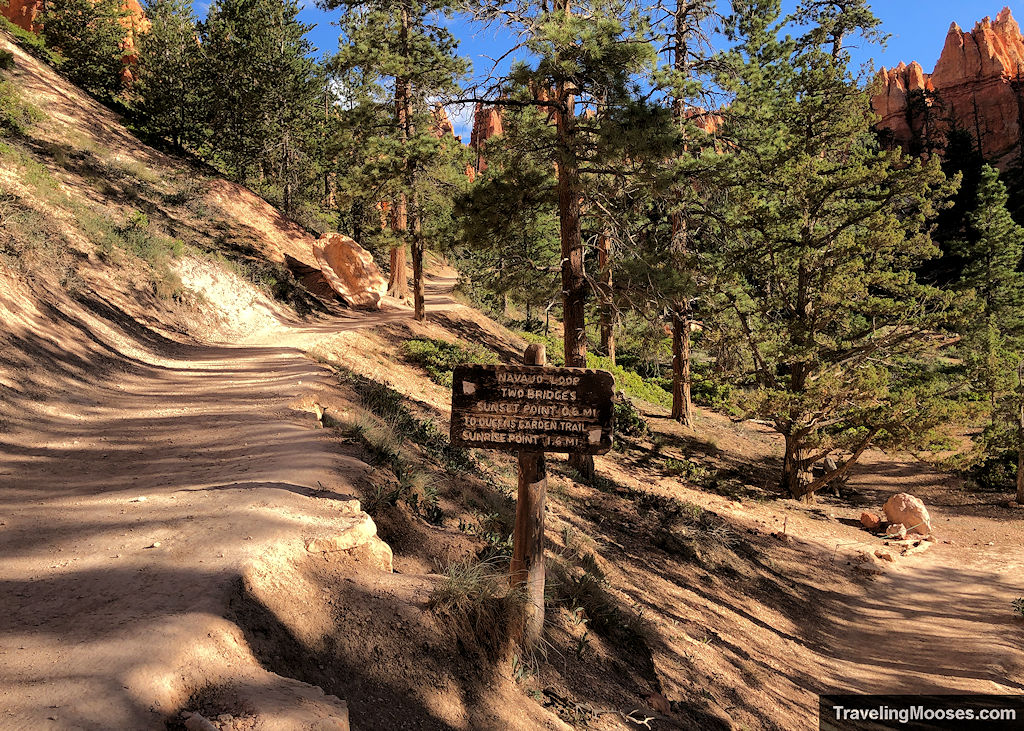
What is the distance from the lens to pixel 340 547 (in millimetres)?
5055

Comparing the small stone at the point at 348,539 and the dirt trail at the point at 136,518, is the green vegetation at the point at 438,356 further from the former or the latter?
the small stone at the point at 348,539

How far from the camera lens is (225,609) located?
3.92m

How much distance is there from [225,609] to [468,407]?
2.18m

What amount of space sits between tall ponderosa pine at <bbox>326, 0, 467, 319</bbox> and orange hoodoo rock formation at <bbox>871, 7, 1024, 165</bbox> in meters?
82.1

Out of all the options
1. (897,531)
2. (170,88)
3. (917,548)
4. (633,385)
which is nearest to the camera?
(917,548)

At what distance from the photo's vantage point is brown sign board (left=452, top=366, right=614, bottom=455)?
4848 millimetres

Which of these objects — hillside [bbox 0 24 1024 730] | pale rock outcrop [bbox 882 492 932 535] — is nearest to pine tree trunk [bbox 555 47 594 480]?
hillside [bbox 0 24 1024 730]

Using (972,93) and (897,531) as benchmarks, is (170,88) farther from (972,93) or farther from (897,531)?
(972,93)

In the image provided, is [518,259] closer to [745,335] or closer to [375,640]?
[745,335]

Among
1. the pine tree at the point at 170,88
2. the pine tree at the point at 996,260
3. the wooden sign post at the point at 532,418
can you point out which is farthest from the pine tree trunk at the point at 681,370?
the pine tree at the point at 170,88

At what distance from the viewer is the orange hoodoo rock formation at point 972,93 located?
277ft

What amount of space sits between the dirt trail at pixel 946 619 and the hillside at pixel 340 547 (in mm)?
65

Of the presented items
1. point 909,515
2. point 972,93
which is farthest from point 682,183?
point 972,93

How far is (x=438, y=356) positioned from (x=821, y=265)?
1049cm
